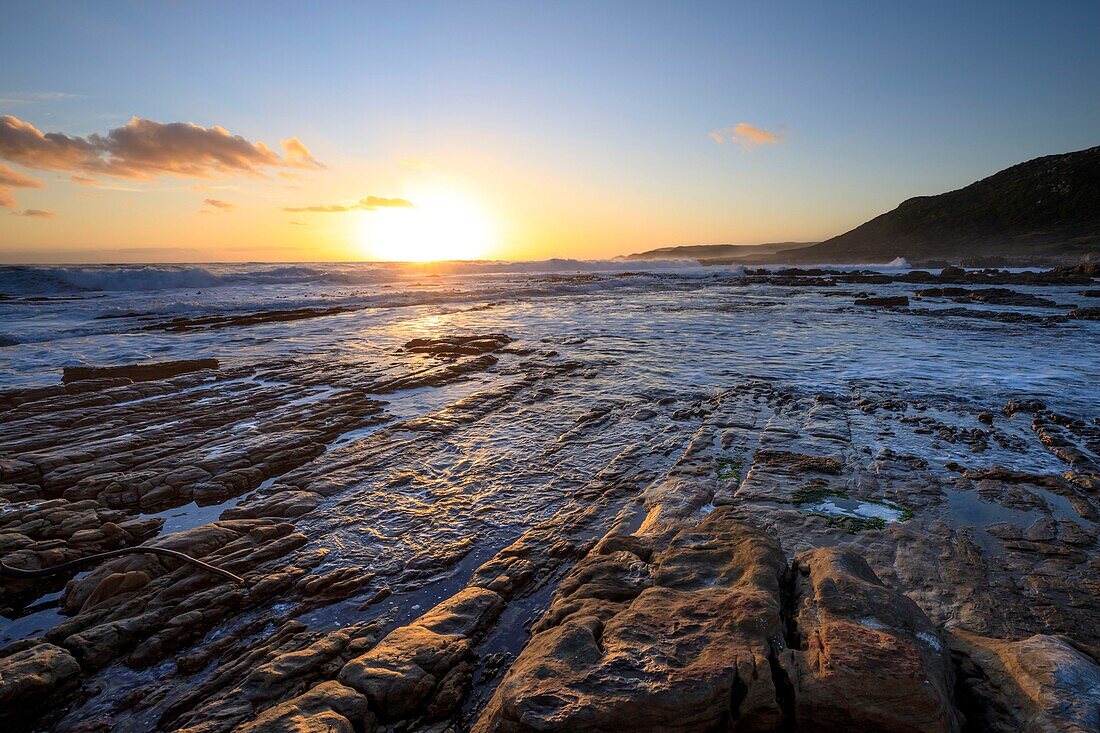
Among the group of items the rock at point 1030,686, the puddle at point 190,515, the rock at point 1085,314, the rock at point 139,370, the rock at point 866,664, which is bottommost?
the puddle at point 190,515

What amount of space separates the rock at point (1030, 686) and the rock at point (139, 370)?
13.4 m

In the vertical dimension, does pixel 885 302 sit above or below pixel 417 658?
above

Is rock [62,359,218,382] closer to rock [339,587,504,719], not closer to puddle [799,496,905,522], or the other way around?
rock [339,587,504,719]

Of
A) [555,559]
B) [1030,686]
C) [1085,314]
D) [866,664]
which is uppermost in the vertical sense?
[1085,314]

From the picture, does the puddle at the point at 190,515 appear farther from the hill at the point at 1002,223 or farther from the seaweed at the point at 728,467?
the hill at the point at 1002,223

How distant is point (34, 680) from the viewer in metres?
3.08

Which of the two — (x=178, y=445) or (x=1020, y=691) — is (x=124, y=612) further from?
(x=1020, y=691)

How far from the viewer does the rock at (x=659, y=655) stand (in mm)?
2334

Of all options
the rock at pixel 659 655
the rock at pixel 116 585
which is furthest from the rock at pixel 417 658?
the rock at pixel 116 585

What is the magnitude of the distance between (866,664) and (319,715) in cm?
277

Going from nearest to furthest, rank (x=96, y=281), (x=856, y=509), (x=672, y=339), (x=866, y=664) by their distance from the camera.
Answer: (x=866, y=664) < (x=856, y=509) < (x=672, y=339) < (x=96, y=281)

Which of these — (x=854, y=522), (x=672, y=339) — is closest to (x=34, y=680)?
(x=854, y=522)

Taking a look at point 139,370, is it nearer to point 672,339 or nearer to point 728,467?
point 728,467

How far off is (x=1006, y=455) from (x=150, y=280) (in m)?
48.3
